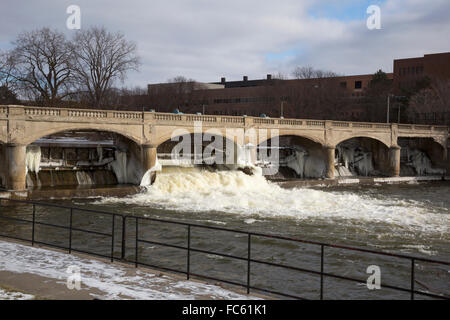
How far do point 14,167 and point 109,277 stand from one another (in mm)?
22650

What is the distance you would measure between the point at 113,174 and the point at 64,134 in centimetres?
1981

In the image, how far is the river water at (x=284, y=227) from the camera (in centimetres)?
1408

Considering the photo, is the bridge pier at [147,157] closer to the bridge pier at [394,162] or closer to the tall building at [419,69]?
the bridge pier at [394,162]

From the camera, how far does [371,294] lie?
12711 mm

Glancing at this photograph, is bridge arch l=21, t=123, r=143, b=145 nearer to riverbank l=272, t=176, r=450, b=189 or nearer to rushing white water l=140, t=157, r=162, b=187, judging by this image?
rushing white water l=140, t=157, r=162, b=187

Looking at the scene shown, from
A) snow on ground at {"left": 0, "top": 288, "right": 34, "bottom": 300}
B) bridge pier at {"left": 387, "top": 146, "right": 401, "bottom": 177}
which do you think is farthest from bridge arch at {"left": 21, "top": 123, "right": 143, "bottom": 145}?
bridge pier at {"left": 387, "top": 146, "right": 401, "bottom": 177}

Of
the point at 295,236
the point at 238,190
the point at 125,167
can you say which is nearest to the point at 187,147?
the point at 125,167

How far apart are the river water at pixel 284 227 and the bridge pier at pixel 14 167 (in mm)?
4145

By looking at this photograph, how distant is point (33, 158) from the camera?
3238cm

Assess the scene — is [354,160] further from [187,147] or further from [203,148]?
[187,147]

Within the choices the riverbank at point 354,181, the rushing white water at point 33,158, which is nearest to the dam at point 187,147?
the rushing white water at point 33,158
